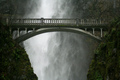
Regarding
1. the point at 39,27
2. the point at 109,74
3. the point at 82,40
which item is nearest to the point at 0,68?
the point at 39,27

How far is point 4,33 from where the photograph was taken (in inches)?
677

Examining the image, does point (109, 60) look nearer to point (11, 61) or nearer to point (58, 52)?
point (11, 61)

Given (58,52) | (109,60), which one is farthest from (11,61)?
(58,52)

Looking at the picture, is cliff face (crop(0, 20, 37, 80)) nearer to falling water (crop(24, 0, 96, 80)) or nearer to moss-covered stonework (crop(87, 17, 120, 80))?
moss-covered stonework (crop(87, 17, 120, 80))

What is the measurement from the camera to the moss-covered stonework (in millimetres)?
12555

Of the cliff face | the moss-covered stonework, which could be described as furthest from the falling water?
the moss-covered stonework

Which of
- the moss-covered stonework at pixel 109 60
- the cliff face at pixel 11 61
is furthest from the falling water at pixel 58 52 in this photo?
the moss-covered stonework at pixel 109 60

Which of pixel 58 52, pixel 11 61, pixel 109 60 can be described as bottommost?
pixel 58 52

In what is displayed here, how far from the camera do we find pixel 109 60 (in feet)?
44.8

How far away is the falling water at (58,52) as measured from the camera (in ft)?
86.2

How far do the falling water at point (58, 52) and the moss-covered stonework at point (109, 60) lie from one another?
32.1ft

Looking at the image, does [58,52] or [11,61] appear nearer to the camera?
[11,61]

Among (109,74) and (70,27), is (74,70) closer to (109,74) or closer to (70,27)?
(70,27)

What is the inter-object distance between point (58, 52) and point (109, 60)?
15.8 m
